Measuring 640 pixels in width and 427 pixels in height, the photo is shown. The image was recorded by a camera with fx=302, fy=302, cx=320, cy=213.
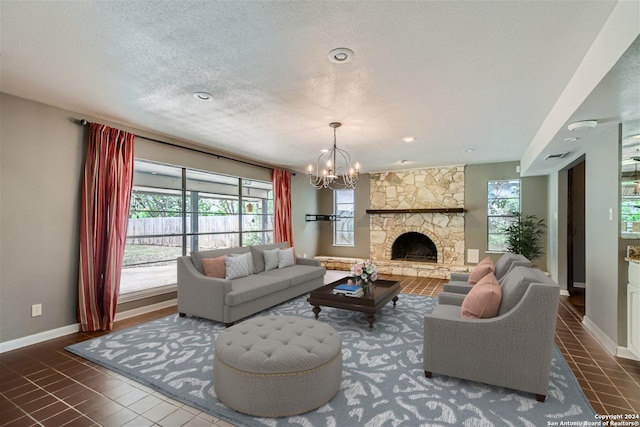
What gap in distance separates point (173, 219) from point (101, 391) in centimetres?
288

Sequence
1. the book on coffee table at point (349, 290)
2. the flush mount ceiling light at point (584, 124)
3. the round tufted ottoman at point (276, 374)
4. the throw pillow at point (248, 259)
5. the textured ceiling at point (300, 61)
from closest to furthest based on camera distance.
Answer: the textured ceiling at point (300, 61) < the round tufted ottoman at point (276, 374) < the flush mount ceiling light at point (584, 124) < the book on coffee table at point (349, 290) < the throw pillow at point (248, 259)

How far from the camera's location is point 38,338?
3.26 metres

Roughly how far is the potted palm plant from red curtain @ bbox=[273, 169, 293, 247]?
15.2ft

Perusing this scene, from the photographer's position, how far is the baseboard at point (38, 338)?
304 centimetres

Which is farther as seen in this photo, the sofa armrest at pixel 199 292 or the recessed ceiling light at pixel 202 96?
the sofa armrest at pixel 199 292

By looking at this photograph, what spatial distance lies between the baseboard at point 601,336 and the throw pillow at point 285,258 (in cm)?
419

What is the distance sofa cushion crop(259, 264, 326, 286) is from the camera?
4.73 meters

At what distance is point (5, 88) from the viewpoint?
296 cm

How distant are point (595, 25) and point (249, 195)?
5643 millimetres

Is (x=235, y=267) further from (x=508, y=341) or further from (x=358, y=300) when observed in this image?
(x=508, y=341)

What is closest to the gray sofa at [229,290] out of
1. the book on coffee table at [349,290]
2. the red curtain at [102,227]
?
the red curtain at [102,227]

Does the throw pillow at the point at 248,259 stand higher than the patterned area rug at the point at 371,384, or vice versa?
the throw pillow at the point at 248,259

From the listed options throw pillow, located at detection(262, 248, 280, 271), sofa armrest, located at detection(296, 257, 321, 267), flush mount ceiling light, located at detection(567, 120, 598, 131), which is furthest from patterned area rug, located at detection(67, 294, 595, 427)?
flush mount ceiling light, located at detection(567, 120, 598, 131)

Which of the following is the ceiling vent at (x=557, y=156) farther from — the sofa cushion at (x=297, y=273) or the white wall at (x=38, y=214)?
the white wall at (x=38, y=214)
